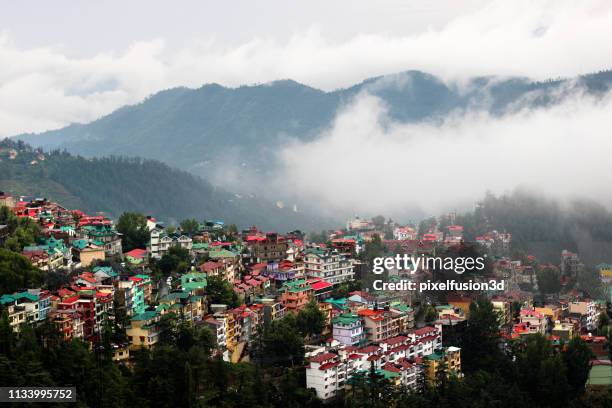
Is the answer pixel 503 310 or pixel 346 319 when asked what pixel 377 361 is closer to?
pixel 346 319

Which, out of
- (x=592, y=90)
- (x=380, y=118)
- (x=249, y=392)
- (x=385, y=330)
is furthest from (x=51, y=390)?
(x=380, y=118)

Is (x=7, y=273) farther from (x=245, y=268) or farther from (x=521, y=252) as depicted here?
(x=521, y=252)

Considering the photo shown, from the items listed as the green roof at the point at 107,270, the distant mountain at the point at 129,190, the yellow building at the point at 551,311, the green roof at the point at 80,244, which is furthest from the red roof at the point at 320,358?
the distant mountain at the point at 129,190

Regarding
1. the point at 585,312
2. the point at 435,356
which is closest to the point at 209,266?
the point at 435,356

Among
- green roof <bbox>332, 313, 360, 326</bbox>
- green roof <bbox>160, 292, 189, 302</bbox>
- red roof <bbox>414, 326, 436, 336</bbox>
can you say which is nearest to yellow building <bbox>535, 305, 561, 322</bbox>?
red roof <bbox>414, 326, 436, 336</bbox>

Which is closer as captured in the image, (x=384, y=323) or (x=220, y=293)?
(x=384, y=323)

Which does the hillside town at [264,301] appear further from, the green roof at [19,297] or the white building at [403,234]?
the white building at [403,234]
